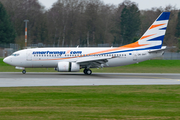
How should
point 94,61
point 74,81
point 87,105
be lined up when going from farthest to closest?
point 94,61 → point 74,81 → point 87,105

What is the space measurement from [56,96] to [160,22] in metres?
22.0

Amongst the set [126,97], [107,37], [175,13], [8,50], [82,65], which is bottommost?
[126,97]

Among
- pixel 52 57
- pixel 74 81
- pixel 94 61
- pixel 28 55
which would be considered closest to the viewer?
pixel 74 81

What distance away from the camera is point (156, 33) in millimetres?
34188

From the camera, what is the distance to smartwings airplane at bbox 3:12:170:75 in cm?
3241

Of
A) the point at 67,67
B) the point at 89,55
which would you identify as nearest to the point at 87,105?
the point at 67,67

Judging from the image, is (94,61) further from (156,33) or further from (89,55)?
(156,33)

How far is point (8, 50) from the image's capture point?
61.9 meters

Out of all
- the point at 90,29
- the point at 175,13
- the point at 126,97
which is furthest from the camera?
the point at 175,13

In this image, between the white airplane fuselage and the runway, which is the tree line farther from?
the runway

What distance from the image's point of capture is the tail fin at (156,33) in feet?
112

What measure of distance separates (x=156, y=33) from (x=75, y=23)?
5393cm

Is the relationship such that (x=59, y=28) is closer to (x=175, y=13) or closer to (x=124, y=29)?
(x=124, y=29)

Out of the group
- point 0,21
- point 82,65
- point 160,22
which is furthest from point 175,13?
point 82,65
